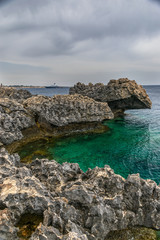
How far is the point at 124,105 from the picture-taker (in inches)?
1972

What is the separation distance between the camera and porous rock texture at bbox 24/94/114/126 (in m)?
33.8

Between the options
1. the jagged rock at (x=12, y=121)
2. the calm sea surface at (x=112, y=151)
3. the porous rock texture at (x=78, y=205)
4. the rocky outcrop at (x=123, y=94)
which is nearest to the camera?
the porous rock texture at (x=78, y=205)

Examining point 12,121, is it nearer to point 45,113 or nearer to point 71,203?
point 45,113

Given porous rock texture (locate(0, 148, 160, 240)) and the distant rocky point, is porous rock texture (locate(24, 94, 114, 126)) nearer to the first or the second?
the distant rocky point

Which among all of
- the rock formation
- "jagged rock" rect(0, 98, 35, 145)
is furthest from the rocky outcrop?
"jagged rock" rect(0, 98, 35, 145)

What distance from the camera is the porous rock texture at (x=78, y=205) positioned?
810 cm

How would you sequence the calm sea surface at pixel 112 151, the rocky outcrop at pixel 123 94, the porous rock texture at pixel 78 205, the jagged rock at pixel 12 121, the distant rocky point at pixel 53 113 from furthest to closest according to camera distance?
the rocky outcrop at pixel 123 94 → the distant rocky point at pixel 53 113 → the jagged rock at pixel 12 121 → the calm sea surface at pixel 112 151 → the porous rock texture at pixel 78 205

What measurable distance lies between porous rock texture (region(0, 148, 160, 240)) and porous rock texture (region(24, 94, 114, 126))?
2091cm

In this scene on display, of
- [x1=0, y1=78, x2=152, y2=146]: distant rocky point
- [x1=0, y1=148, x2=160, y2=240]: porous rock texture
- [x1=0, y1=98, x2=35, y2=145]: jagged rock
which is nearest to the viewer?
[x1=0, y1=148, x2=160, y2=240]: porous rock texture

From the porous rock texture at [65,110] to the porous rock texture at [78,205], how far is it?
20914 mm

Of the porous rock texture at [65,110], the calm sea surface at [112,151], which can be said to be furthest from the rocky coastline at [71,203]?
the porous rock texture at [65,110]

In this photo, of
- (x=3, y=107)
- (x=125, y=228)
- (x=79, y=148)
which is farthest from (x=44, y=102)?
(x=125, y=228)

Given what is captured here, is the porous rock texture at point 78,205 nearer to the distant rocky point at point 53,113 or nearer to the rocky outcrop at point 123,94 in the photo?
the distant rocky point at point 53,113

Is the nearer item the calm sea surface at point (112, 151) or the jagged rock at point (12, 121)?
the calm sea surface at point (112, 151)
